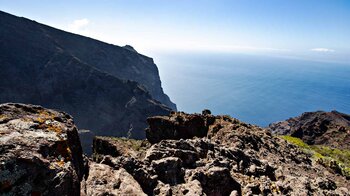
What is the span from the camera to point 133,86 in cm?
18312

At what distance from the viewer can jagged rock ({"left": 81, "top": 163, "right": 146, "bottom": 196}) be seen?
12.5 metres

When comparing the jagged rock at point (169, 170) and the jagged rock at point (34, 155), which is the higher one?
the jagged rock at point (34, 155)

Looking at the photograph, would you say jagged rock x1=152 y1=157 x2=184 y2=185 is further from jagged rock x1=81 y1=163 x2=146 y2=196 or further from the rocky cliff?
jagged rock x1=81 y1=163 x2=146 y2=196

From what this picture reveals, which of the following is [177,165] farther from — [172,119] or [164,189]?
[172,119]

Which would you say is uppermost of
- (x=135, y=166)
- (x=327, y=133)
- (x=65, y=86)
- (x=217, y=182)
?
(x=135, y=166)

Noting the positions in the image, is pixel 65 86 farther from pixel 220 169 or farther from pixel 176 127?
pixel 220 169

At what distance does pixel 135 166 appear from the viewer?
611 inches

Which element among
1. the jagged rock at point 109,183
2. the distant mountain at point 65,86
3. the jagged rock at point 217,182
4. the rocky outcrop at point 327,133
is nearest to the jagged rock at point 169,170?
the jagged rock at point 217,182

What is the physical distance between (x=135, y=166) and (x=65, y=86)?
173505 millimetres

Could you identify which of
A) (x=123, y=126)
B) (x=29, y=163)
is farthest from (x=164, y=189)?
(x=123, y=126)

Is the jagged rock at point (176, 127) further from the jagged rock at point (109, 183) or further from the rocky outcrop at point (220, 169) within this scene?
the jagged rock at point (109, 183)

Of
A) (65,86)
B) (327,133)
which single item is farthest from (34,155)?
(65,86)

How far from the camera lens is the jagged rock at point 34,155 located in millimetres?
9117

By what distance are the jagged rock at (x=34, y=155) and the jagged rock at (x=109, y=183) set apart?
2.60 ft
